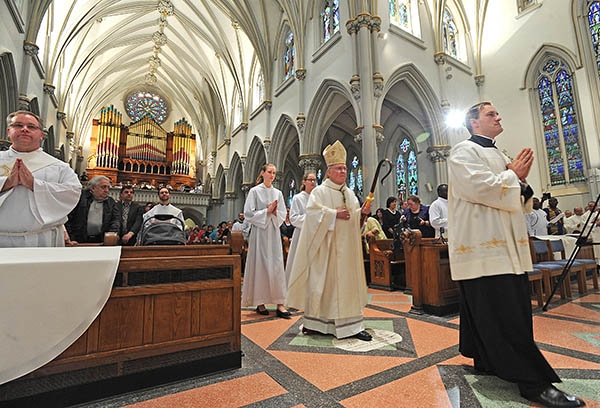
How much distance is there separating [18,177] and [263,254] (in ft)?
8.78

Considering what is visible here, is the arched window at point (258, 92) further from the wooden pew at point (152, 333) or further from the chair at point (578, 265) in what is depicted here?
the wooden pew at point (152, 333)

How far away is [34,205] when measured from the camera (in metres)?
2.10

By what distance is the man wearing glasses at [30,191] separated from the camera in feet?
6.79

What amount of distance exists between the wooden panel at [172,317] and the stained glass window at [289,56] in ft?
39.8

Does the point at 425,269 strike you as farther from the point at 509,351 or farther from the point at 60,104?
the point at 60,104

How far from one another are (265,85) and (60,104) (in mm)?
10459

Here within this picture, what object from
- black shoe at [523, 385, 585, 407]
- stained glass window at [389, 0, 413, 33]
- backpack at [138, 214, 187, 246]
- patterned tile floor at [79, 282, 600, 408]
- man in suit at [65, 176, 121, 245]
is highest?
stained glass window at [389, 0, 413, 33]

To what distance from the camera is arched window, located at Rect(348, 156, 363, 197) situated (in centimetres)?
1434

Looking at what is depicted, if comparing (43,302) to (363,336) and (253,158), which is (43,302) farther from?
(253,158)

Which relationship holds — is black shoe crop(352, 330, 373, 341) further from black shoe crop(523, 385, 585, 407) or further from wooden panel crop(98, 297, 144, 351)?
wooden panel crop(98, 297, 144, 351)

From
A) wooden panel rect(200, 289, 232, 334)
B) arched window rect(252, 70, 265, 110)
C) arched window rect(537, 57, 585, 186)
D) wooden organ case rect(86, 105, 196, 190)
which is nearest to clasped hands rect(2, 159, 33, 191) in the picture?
wooden panel rect(200, 289, 232, 334)

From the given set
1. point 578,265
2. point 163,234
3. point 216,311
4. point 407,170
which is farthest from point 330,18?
point 216,311

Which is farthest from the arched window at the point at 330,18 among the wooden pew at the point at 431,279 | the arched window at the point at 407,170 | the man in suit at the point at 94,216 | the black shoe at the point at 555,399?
the black shoe at the point at 555,399

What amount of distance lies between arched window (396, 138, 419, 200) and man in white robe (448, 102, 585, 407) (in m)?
10.3
